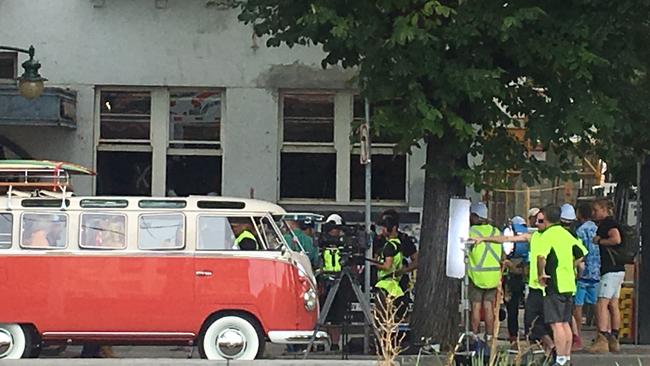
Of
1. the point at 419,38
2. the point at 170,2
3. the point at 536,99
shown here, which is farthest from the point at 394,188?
the point at 419,38

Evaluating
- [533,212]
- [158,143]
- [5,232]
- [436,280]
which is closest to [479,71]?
[436,280]

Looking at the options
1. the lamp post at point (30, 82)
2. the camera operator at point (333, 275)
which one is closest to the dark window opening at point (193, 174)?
the lamp post at point (30, 82)

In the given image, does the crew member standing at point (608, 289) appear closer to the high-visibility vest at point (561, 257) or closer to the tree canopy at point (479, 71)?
the tree canopy at point (479, 71)

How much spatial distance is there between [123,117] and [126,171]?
3.08 ft

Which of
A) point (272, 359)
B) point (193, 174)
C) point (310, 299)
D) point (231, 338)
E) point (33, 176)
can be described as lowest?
point (272, 359)

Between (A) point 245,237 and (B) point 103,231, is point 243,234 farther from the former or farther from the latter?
(B) point 103,231

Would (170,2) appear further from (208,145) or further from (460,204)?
(460,204)

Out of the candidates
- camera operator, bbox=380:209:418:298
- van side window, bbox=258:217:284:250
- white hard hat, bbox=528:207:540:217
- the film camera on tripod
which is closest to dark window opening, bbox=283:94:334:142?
white hard hat, bbox=528:207:540:217

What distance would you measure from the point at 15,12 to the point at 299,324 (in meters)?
9.42

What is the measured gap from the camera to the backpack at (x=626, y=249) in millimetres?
14797

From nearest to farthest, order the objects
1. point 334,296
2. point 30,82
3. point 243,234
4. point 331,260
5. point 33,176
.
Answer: point 243,234 < point 334,296 < point 33,176 < point 331,260 < point 30,82

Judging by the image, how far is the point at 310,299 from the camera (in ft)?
44.1

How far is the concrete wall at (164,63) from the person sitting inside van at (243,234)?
654 cm

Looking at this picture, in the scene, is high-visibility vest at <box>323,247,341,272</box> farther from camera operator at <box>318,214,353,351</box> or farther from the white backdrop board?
the white backdrop board
